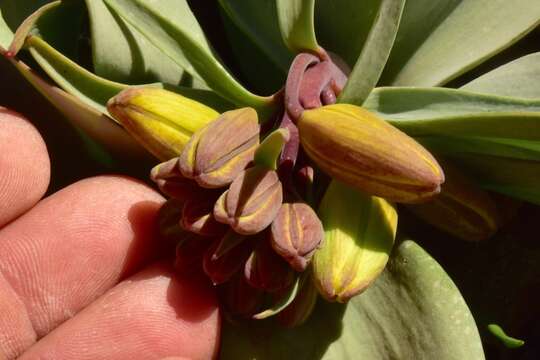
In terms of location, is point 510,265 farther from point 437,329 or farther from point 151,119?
point 151,119

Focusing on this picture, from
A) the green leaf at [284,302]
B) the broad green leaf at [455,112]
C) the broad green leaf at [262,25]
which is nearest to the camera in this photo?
the broad green leaf at [455,112]

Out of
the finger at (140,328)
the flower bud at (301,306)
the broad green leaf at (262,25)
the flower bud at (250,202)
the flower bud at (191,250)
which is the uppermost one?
the broad green leaf at (262,25)

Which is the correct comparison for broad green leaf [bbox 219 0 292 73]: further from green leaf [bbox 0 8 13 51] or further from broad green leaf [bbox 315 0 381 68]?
green leaf [bbox 0 8 13 51]

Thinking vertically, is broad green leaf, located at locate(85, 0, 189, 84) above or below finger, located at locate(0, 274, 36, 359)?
above

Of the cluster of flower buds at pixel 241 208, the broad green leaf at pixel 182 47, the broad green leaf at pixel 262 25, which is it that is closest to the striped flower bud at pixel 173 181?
the cluster of flower buds at pixel 241 208

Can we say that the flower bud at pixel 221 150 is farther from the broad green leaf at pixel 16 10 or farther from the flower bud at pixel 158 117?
the broad green leaf at pixel 16 10

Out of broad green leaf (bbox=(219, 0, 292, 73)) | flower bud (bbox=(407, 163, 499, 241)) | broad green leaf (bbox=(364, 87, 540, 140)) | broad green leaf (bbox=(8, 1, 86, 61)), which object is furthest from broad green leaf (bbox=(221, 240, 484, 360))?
broad green leaf (bbox=(8, 1, 86, 61))

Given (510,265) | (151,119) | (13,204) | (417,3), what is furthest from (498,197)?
(13,204)

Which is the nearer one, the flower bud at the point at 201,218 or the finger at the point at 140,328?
the flower bud at the point at 201,218
